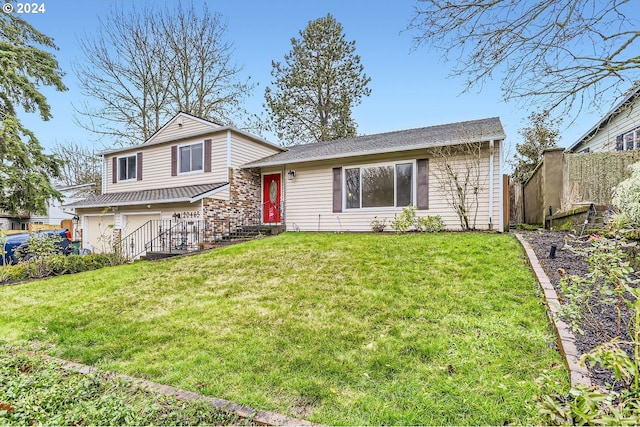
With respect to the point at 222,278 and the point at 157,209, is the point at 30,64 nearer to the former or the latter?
the point at 157,209

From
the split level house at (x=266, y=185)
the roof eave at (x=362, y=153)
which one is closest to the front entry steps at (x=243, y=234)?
the split level house at (x=266, y=185)

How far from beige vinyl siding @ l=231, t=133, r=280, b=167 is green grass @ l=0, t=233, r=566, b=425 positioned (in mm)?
6255

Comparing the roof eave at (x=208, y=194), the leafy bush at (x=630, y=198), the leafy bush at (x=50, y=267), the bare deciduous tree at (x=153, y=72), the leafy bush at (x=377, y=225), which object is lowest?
the leafy bush at (x=50, y=267)

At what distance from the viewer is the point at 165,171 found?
545 inches

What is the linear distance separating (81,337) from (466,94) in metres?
6.46

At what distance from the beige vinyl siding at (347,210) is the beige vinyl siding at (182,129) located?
300cm

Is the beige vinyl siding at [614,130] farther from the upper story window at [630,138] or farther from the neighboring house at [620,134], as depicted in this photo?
the upper story window at [630,138]

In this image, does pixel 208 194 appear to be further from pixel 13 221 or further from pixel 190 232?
pixel 13 221

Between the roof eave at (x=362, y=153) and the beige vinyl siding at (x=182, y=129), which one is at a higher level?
the beige vinyl siding at (x=182, y=129)

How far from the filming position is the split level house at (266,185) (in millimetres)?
9664

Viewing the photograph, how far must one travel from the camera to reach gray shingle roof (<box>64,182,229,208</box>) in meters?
11.4

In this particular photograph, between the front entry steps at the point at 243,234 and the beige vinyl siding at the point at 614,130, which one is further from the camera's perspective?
the beige vinyl siding at the point at 614,130

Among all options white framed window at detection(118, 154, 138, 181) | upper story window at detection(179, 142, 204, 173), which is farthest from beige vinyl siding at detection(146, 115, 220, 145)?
white framed window at detection(118, 154, 138, 181)

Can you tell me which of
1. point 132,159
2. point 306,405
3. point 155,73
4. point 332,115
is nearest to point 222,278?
point 306,405
